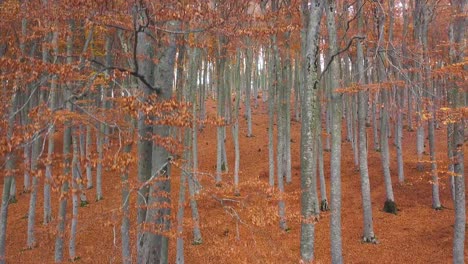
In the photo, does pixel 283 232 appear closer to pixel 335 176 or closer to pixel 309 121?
pixel 335 176

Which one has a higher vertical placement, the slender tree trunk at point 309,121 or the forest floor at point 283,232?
the slender tree trunk at point 309,121

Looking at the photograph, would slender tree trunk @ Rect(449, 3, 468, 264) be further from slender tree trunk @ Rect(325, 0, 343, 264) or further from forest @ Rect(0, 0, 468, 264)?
slender tree trunk @ Rect(325, 0, 343, 264)

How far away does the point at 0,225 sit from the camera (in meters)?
11.2

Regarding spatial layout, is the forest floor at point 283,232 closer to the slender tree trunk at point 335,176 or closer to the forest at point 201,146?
the forest at point 201,146

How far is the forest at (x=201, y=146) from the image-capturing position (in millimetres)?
6105

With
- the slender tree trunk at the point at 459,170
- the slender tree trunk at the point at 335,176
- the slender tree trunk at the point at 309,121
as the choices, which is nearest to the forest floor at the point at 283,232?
the slender tree trunk at the point at 309,121

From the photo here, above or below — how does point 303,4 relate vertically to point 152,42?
above

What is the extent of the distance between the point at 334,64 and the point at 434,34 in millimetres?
21531

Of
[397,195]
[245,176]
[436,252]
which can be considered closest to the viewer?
[436,252]

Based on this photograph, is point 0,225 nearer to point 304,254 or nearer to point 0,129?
point 0,129

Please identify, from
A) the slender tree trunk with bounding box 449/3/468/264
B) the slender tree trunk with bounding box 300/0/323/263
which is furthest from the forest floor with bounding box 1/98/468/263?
the slender tree trunk with bounding box 449/3/468/264

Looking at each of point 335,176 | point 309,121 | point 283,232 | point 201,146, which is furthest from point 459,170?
point 201,146

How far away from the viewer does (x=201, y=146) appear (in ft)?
94.3

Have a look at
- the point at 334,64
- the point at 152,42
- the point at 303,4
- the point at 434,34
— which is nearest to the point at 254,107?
the point at 434,34
